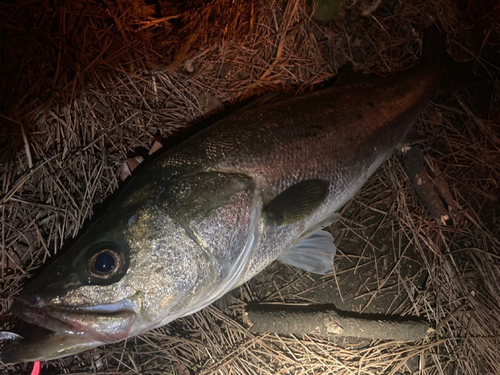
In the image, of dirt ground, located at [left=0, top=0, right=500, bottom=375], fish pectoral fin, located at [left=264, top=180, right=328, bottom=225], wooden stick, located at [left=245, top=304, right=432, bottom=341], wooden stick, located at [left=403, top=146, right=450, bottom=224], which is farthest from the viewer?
wooden stick, located at [left=403, top=146, right=450, bottom=224]

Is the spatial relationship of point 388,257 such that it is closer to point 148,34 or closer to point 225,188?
point 225,188

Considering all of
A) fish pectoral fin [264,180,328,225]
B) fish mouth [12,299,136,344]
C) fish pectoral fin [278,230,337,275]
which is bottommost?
fish pectoral fin [278,230,337,275]

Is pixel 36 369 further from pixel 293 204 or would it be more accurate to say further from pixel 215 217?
pixel 293 204

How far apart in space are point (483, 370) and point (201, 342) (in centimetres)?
264

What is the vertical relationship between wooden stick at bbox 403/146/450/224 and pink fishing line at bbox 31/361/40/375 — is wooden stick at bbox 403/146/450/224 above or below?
below

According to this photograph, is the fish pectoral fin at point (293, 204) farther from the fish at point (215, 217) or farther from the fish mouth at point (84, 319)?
the fish mouth at point (84, 319)

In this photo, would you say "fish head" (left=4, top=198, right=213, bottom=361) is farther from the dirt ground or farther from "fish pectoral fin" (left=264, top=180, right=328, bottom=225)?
the dirt ground

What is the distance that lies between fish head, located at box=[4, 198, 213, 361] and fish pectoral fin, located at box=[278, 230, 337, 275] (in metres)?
1.05

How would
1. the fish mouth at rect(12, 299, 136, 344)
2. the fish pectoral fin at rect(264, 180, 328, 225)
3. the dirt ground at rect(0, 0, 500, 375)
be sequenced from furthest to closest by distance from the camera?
the dirt ground at rect(0, 0, 500, 375) → the fish pectoral fin at rect(264, 180, 328, 225) → the fish mouth at rect(12, 299, 136, 344)

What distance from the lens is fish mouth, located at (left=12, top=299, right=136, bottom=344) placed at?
1821 mm

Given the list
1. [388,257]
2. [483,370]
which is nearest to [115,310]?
[388,257]

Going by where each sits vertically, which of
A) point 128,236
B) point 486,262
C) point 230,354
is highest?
point 128,236

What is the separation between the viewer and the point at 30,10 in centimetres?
254

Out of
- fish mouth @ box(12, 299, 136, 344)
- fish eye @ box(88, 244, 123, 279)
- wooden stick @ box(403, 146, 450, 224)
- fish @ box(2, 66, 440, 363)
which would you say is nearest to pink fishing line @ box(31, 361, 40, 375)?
fish @ box(2, 66, 440, 363)
